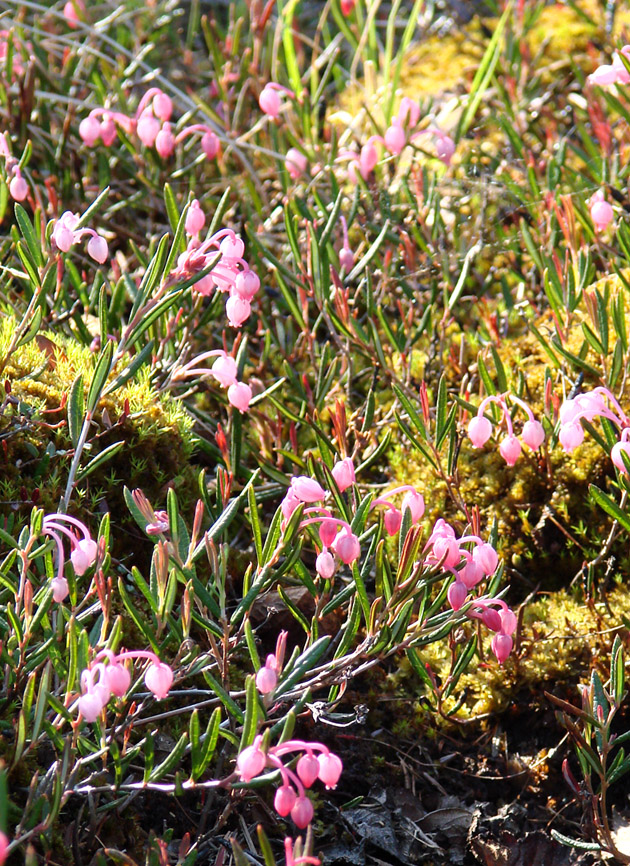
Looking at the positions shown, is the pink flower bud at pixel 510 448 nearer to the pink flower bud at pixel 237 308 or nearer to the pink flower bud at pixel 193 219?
the pink flower bud at pixel 237 308

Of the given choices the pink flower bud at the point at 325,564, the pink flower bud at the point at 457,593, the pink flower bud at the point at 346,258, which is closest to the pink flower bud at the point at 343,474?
the pink flower bud at the point at 325,564

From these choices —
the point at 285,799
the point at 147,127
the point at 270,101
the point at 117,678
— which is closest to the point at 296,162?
the point at 270,101

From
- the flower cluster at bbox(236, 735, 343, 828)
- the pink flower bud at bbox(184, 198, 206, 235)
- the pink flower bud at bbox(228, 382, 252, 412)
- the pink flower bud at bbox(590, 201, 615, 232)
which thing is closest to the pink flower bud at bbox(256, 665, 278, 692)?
the flower cluster at bbox(236, 735, 343, 828)

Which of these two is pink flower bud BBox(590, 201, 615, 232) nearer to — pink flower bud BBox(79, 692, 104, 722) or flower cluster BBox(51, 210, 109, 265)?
flower cluster BBox(51, 210, 109, 265)

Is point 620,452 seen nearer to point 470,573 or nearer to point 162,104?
point 470,573

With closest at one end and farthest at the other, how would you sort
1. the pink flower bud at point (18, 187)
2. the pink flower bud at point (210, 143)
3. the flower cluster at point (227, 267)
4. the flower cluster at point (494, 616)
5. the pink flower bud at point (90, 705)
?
the pink flower bud at point (90, 705) → the flower cluster at point (494, 616) → the flower cluster at point (227, 267) → the pink flower bud at point (18, 187) → the pink flower bud at point (210, 143)

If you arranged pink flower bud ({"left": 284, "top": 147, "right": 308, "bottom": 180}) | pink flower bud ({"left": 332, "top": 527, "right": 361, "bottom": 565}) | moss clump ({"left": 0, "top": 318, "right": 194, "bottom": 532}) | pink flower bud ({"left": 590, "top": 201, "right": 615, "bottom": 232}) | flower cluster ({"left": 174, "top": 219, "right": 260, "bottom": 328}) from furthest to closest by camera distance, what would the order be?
1. pink flower bud ({"left": 284, "top": 147, "right": 308, "bottom": 180})
2. pink flower bud ({"left": 590, "top": 201, "right": 615, "bottom": 232})
3. moss clump ({"left": 0, "top": 318, "right": 194, "bottom": 532})
4. flower cluster ({"left": 174, "top": 219, "right": 260, "bottom": 328})
5. pink flower bud ({"left": 332, "top": 527, "right": 361, "bottom": 565})
